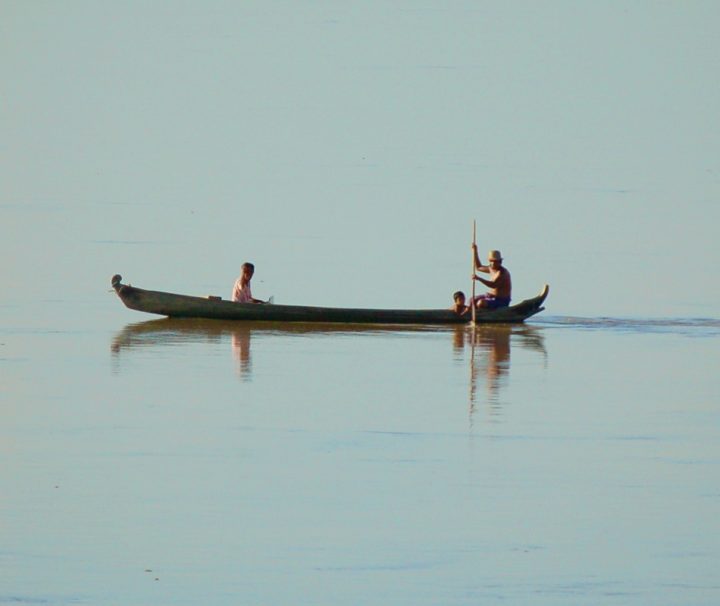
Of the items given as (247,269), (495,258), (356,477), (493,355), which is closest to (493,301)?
(495,258)

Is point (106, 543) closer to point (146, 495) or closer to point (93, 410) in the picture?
point (146, 495)

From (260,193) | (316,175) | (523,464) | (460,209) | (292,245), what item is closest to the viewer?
(523,464)

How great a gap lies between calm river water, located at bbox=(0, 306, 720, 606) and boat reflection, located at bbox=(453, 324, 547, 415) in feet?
0.21

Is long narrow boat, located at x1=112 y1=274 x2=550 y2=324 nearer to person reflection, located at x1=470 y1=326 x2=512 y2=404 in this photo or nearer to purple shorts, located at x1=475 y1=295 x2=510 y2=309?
purple shorts, located at x1=475 y1=295 x2=510 y2=309

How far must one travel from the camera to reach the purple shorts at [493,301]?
65.7 feet

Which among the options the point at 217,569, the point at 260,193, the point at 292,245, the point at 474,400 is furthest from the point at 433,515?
the point at 260,193

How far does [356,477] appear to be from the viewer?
35.6ft

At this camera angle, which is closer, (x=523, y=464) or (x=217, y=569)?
(x=217, y=569)

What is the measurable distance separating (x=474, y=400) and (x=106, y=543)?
210 inches

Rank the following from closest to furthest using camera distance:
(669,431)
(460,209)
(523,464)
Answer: (523,464)
(669,431)
(460,209)

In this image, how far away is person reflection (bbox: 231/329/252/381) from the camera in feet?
51.1

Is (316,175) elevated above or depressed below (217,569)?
above

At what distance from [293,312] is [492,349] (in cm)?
247

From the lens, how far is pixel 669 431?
12828mm
